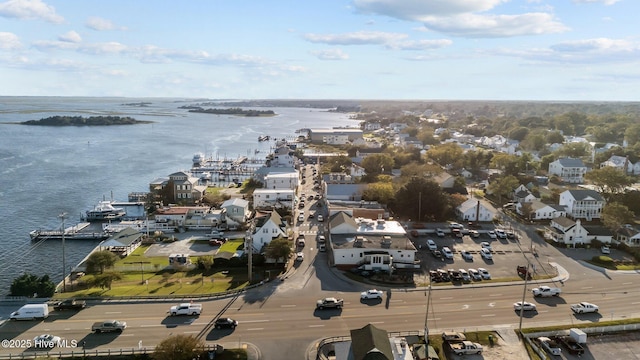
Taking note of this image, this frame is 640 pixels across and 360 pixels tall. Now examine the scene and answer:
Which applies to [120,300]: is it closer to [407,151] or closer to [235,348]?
[235,348]

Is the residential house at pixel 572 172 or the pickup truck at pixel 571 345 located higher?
the residential house at pixel 572 172

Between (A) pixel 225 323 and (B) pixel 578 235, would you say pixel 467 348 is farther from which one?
(B) pixel 578 235

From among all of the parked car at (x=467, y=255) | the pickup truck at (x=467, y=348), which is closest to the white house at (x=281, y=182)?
the parked car at (x=467, y=255)

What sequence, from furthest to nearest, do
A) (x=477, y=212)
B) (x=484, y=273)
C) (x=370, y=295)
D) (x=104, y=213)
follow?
(x=104, y=213), (x=477, y=212), (x=484, y=273), (x=370, y=295)

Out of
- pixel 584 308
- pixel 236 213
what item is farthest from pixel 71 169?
pixel 584 308

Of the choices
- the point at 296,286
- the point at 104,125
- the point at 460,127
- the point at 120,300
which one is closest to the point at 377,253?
the point at 296,286

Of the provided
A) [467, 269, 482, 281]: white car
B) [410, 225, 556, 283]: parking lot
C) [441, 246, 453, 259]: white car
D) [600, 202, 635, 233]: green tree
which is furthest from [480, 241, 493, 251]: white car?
[600, 202, 635, 233]: green tree

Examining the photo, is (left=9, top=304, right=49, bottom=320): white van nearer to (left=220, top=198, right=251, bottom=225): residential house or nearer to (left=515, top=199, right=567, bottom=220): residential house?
(left=220, top=198, right=251, bottom=225): residential house

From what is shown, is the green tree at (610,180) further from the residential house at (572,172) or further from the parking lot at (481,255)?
the parking lot at (481,255)
